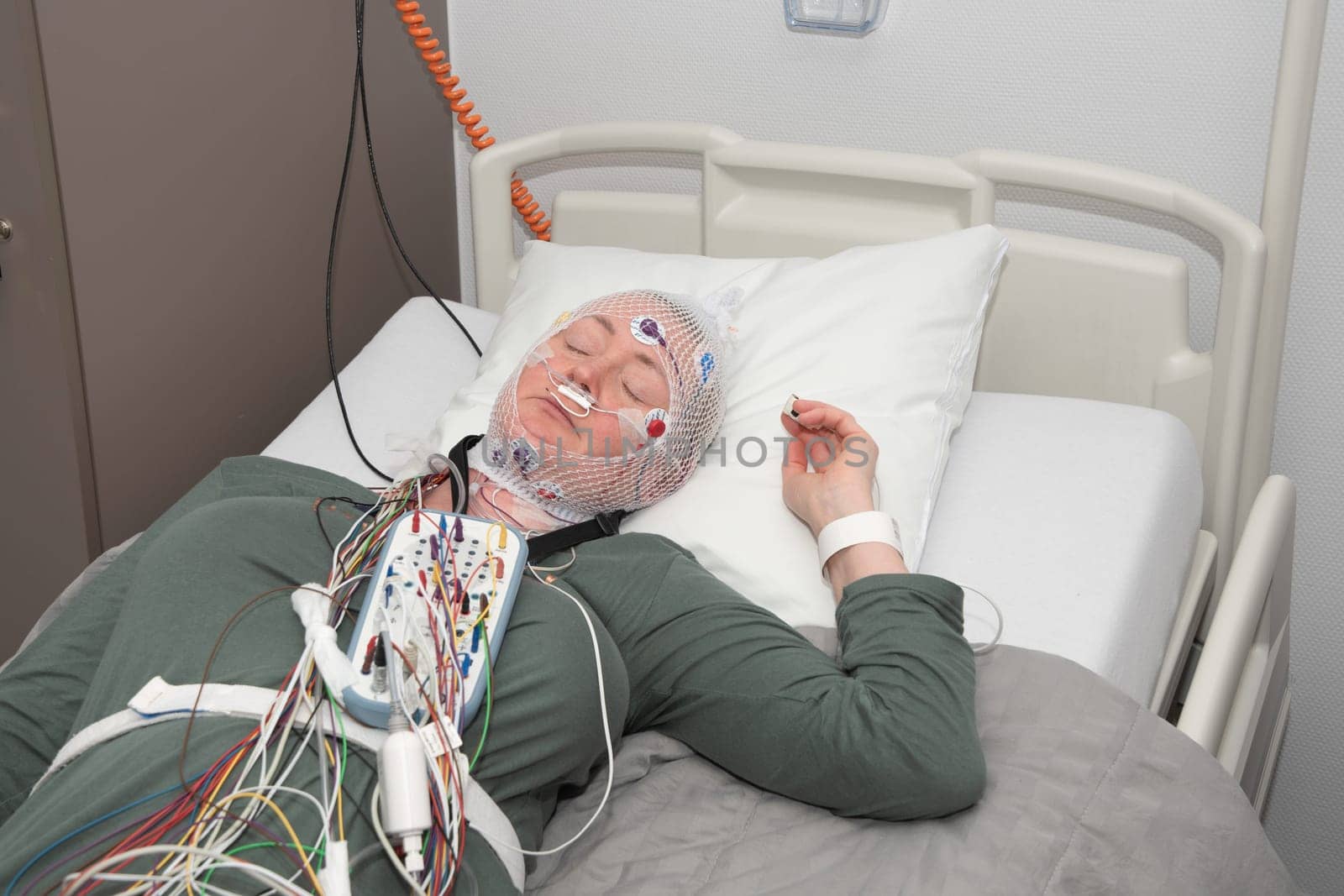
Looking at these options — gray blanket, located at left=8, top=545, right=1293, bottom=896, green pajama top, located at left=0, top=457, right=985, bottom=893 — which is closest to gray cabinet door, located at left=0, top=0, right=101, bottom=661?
green pajama top, located at left=0, top=457, right=985, bottom=893

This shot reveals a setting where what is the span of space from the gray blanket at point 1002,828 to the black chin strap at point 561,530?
29 cm

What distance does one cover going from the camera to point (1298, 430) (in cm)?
198

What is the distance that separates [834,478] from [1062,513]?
0.35 m

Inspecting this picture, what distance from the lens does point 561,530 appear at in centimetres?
159

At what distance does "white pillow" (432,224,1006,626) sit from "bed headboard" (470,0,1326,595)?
0.43 feet

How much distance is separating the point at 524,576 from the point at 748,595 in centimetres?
34

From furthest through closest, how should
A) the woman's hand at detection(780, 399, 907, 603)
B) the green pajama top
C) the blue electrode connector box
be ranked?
the blue electrode connector box
the woman's hand at detection(780, 399, 907, 603)
the green pajama top

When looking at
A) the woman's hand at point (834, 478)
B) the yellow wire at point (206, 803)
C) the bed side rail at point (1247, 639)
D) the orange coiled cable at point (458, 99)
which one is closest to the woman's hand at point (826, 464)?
the woman's hand at point (834, 478)

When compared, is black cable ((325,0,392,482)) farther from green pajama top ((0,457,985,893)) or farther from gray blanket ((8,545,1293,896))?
gray blanket ((8,545,1293,896))

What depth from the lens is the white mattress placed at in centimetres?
156

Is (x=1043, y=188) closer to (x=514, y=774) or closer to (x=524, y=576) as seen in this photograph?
(x=524, y=576)

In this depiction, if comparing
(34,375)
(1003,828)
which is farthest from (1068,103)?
(34,375)

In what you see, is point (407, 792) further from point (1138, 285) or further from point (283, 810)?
point (1138, 285)

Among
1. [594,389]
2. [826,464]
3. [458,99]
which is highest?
[458,99]
